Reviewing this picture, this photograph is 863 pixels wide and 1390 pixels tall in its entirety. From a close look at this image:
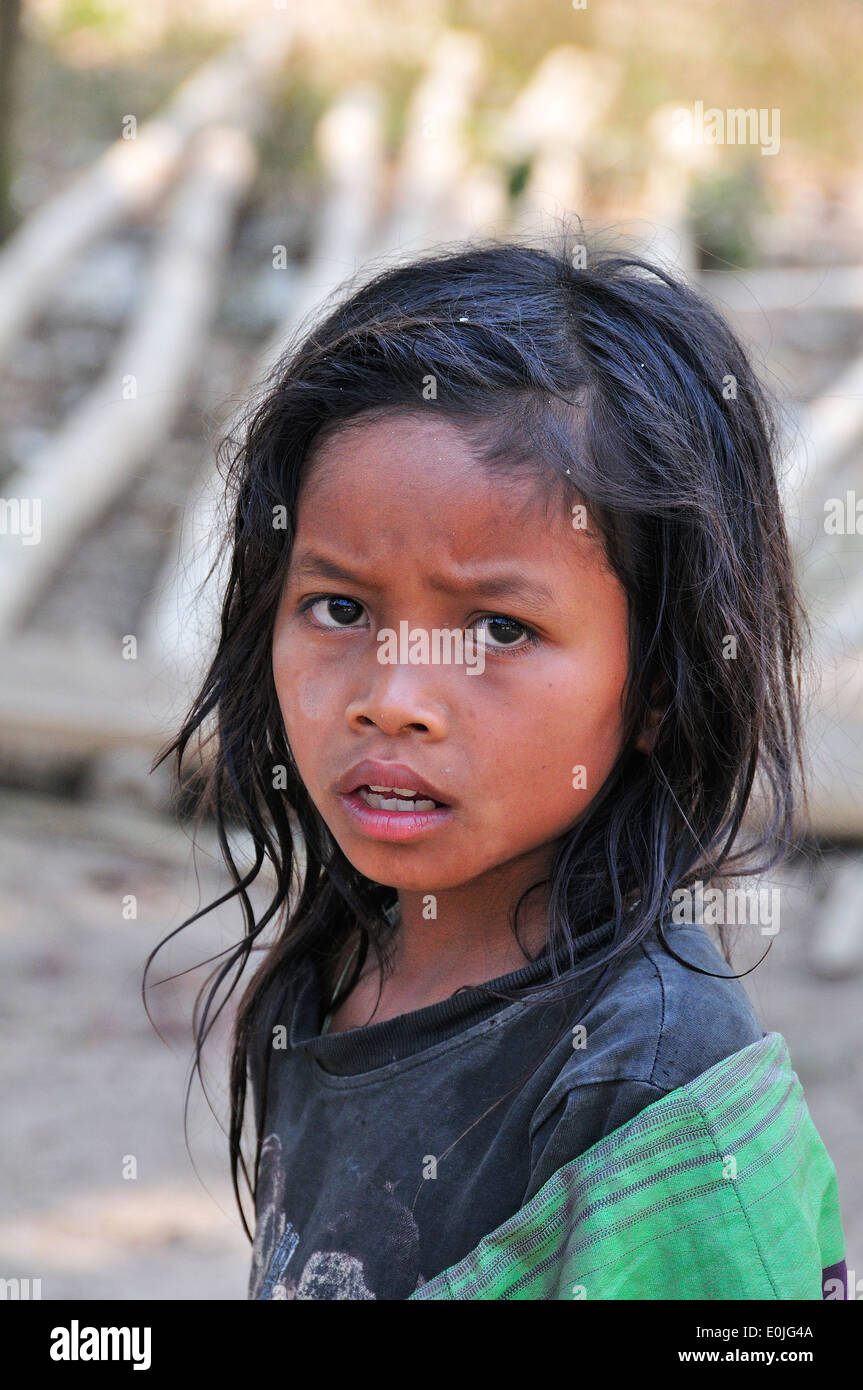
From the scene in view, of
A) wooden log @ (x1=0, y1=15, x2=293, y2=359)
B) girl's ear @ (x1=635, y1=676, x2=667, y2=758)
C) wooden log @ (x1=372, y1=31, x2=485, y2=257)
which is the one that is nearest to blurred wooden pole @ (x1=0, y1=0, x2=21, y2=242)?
wooden log @ (x1=0, y1=15, x2=293, y2=359)

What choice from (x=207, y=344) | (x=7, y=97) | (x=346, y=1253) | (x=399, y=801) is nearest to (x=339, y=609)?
(x=399, y=801)

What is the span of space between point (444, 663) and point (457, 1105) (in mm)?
398

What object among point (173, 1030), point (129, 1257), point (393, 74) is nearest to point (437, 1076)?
point (129, 1257)

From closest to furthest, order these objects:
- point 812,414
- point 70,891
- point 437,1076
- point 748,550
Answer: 1. point 437,1076
2. point 748,550
3. point 70,891
4. point 812,414

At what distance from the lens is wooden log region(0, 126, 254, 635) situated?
20.1 feet

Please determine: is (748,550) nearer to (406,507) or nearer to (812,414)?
(406,507)

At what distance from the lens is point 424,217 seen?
28.4 feet

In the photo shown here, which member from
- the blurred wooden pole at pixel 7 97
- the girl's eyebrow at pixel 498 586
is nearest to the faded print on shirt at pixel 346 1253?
the girl's eyebrow at pixel 498 586

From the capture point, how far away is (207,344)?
8.09 m

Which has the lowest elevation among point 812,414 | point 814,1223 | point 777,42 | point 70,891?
point 814,1223

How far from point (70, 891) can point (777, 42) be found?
486 inches

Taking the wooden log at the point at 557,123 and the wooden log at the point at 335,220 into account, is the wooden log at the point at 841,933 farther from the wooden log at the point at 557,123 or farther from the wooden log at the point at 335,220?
the wooden log at the point at 557,123

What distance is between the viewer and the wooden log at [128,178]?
26.3 ft

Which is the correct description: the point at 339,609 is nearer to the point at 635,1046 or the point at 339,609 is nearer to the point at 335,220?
the point at 635,1046
